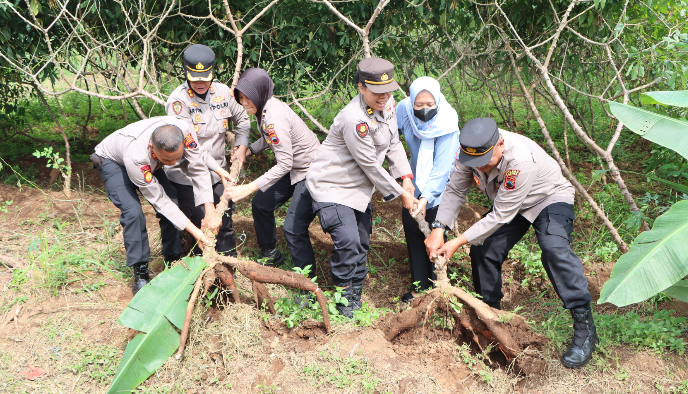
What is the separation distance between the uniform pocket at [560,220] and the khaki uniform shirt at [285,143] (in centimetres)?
178

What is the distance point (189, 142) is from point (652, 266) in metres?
2.97

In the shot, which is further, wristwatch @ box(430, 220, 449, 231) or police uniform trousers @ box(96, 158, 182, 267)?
police uniform trousers @ box(96, 158, 182, 267)

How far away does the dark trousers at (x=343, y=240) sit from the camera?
351cm

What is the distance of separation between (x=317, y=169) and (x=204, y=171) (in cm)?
86

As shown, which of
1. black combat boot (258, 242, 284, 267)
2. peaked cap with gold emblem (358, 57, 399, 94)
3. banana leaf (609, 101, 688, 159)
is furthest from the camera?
black combat boot (258, 242, 284, 267)

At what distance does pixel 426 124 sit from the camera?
3699mm

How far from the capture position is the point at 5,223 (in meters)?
4.94

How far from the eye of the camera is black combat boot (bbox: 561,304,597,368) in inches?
121

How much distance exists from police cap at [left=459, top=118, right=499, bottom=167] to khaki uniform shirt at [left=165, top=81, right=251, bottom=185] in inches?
78.4

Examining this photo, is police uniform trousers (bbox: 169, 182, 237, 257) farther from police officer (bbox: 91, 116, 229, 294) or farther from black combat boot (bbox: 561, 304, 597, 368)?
black combat boot (bbox: 561, 304, 597, 368)

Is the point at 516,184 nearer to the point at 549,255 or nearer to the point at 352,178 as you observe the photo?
the point at 549,255

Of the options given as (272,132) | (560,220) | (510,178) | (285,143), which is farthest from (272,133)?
(560,220)

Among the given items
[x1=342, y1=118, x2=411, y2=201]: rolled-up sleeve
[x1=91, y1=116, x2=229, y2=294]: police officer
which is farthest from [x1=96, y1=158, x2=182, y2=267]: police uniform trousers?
[x1=342, y1=118, x2=411, y2=201]: rolled-up sleeve

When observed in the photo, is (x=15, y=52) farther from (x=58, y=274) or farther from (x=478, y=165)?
(x=478, y=165)
